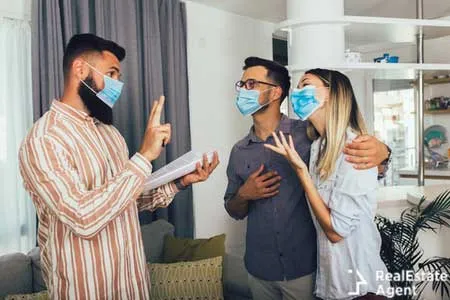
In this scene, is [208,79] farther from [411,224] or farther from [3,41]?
[411,224]

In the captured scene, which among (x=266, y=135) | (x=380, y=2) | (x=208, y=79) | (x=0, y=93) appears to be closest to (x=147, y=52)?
(x=208, y=79)

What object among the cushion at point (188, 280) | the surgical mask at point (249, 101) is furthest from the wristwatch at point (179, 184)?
the cushion at point (188, 280)

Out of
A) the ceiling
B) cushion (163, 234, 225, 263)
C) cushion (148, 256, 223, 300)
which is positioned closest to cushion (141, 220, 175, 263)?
cushion (163, 234, 225, 263)

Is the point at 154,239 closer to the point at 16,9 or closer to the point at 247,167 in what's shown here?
the point at 247,167

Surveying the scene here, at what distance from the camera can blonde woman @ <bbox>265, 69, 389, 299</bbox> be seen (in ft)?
4.36

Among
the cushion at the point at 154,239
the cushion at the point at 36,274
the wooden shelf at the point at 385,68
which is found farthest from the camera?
the cushion at the point at 154,239

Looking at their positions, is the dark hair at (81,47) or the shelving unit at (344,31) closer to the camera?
the dark hair at (81,47)

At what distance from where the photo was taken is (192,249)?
8.11ft

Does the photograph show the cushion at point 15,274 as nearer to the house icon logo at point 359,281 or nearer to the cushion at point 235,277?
the cushion at point 235,277

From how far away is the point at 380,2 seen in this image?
3.29m

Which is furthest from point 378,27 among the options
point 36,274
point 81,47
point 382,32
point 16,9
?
point 36,274

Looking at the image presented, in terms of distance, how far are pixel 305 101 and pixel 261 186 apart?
34cm

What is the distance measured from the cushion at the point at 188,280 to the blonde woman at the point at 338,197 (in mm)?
821

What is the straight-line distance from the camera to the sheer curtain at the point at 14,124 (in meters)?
2.43
